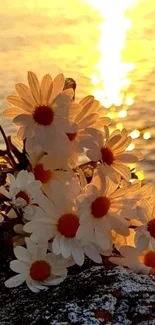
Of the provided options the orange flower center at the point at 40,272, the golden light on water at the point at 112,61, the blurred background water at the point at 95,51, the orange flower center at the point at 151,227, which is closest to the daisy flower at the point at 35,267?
the orange flower center at the point at 40,272

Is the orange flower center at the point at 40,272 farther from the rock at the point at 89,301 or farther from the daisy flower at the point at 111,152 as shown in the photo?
the daisy flower at the point at 111,152

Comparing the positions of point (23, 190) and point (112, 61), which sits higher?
point (112, 61)

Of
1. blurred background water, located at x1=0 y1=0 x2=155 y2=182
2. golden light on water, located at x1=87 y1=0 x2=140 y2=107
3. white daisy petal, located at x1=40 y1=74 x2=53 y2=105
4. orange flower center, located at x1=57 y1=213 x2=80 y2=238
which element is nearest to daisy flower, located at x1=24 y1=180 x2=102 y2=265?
orange flower center, located at x1=57 y1=213 x2=80 y2=238

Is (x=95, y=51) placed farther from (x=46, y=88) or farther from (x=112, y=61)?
(x=46, y=88)

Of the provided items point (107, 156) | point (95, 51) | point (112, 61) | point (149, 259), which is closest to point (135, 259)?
point (149, 259)

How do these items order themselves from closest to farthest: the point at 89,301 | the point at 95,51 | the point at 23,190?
the point at 89,301 → the point at 23,190 → the point at 95,51

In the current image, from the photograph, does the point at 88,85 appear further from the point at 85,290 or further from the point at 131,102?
the point at 85,290

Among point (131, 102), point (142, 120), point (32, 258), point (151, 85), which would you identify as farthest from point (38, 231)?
point (151, 85)

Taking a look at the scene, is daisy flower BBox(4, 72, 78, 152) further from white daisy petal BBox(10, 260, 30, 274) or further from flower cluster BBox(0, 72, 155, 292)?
white daisy petal BBox(10, 260, 30, 274)
